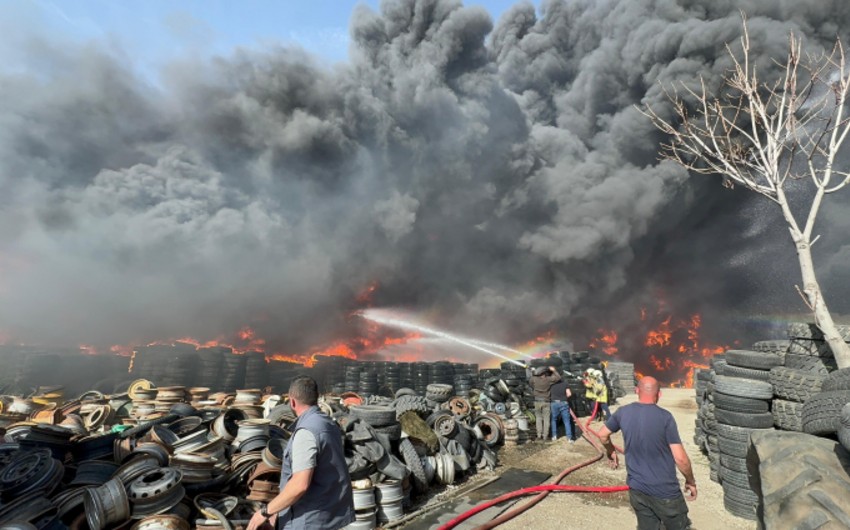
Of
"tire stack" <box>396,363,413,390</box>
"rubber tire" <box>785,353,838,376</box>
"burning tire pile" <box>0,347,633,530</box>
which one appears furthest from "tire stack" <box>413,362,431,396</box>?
"rubber tire" <box>785,353,838,376</box>

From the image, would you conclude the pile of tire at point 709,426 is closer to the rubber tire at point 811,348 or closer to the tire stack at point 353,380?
the rubber tire at point 811,348

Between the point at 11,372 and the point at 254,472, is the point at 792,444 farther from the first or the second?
the point at 11,372

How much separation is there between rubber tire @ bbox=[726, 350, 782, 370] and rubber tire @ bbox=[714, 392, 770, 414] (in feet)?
4.03

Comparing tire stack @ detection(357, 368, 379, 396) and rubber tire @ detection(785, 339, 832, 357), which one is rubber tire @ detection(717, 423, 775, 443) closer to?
rubber tire @ detection(785, 339, 832, 357)

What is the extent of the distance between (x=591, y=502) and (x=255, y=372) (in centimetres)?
1534

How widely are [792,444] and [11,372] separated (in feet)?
76.8

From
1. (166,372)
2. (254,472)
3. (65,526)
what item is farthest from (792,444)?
(166,372)

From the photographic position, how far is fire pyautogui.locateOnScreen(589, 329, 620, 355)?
41.2 m

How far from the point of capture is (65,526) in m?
4.77

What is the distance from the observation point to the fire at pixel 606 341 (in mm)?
41156

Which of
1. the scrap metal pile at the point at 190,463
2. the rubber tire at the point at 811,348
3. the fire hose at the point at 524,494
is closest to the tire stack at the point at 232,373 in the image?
Result: the scrap metal pile at the point at 190,463

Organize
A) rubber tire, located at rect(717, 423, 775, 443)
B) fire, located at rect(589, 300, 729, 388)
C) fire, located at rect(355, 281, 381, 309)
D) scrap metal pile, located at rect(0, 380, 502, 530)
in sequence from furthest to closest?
fire, located at rect(589, 300, 729, 388) → fire, located at rect(355, 281, 381, 309) → rubber tire, located at rect(717, 423, 775, 443) → scrap metal pile, located at rect(0, 380, 502, 530)

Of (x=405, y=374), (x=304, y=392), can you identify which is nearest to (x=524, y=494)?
(x=304, y=392)

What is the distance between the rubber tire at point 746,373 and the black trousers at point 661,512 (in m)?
5.49
